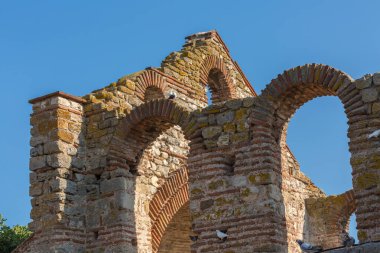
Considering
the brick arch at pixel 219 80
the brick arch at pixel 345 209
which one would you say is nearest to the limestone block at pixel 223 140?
the brick arch at pixel 219 80

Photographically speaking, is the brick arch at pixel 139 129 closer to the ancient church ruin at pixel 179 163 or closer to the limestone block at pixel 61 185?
the ancient church ruin at pixel 179 163

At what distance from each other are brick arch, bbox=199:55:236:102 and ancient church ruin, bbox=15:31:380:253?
1.62 ft

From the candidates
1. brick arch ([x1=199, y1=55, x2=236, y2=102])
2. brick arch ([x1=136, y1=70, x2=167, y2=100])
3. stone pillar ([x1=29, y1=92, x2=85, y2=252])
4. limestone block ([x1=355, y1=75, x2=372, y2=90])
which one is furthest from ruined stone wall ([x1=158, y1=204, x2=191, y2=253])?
limestone block ([x1=355, y1=75, x2=372, y2=90])

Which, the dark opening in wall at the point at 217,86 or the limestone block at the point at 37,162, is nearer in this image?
the limestone block at the point at 37,162

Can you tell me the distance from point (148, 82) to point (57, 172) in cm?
281

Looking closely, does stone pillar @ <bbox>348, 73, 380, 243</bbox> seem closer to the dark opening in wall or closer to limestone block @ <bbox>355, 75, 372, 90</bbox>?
limestone block @ <bbox>355, 75, 372, 90</bbox>

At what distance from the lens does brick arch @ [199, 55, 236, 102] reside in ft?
49.2

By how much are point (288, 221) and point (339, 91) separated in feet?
6.35

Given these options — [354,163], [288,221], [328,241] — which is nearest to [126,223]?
[288,221]

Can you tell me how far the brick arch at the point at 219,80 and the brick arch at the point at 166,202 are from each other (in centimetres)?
303

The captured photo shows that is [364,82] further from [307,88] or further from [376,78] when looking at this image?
[307,88]

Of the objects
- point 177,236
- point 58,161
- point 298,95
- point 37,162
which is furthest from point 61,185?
point 298,95

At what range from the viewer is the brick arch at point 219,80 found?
15.0 meters

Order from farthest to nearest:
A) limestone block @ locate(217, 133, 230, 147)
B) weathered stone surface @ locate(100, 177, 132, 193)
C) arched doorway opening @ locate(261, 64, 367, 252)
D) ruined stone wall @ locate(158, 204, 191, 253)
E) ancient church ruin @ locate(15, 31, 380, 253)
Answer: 1. ruined stone wall @ locate(158, 204, 191, 253)
2. weathered stone surface @ locate(100, 177, 132, 193)
3. limestone block @ locate(217, 133, 230, 147)
4. ancient church ruin @ locate(15, 31, 380, 253)
5. arched doorway opening @ locate(261, 64, 367, 252)
